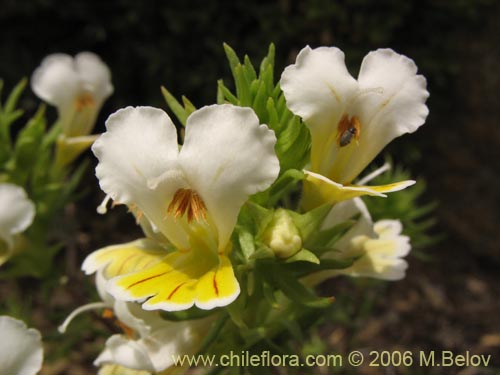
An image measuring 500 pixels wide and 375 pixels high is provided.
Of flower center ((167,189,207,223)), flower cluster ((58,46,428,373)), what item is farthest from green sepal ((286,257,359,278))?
flower center ((167,189,207,223))

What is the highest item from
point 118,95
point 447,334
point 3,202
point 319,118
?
point 319,118

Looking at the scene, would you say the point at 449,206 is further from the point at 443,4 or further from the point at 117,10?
the point at 117,10

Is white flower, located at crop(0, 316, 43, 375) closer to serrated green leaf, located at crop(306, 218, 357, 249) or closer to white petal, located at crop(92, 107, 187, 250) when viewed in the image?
white petal, located at crop(92, 107, 187, 250)

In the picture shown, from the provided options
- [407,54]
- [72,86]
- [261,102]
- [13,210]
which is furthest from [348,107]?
[407,54]

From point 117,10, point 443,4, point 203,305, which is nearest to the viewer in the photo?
point 203,305

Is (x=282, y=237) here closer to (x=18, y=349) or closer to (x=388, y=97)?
(x=388, y=97)

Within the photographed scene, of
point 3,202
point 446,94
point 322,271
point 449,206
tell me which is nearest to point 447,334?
point 449,206

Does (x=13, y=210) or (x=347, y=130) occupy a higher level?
(x=347, y=130)
